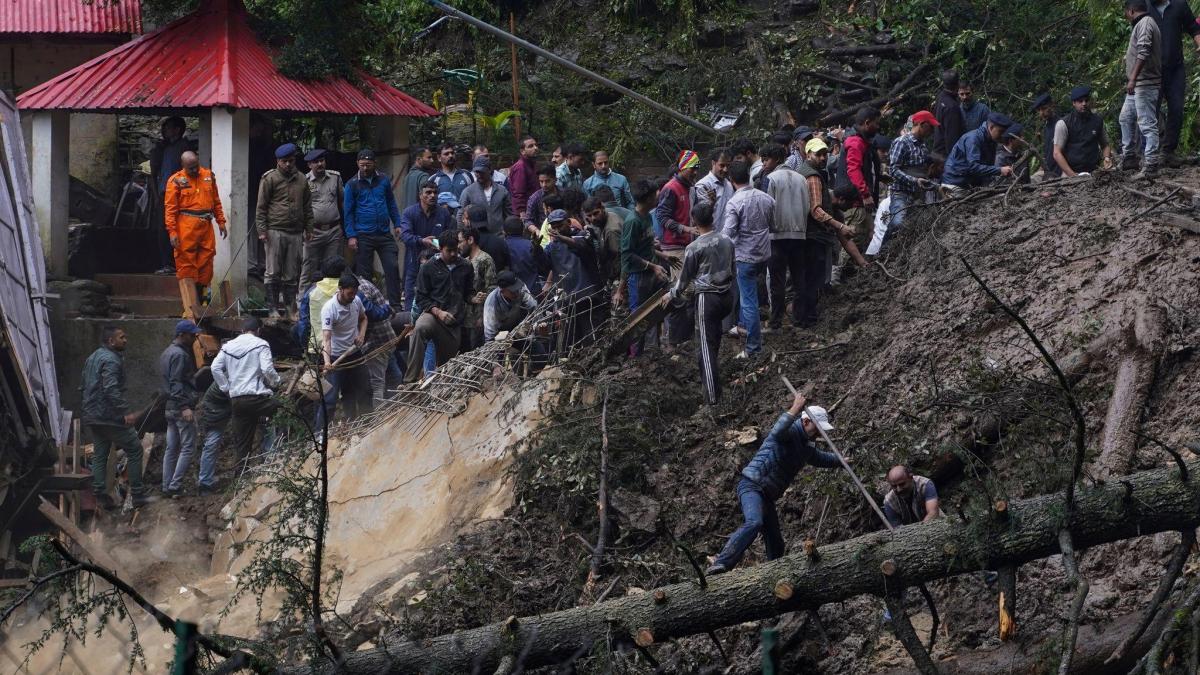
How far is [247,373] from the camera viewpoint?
14.2 meters

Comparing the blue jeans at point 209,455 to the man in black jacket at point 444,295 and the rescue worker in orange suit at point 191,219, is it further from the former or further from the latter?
the man in black jacket at point 444,295

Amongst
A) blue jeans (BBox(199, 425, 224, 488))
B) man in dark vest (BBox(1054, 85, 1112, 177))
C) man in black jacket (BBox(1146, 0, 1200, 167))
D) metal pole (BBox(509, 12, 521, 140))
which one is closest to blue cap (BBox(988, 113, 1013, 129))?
man in dark vest (BBox(1054, 85, 1112, 177))

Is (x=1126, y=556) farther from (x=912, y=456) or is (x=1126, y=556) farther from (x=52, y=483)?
(x=52, y=483)

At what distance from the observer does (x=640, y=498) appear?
36.1 ft

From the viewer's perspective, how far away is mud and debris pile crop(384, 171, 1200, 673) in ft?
29.7

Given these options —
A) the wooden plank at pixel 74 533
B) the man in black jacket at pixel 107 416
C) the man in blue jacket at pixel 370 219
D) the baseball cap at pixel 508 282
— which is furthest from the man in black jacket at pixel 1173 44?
the wooden plank at pixel 74 533

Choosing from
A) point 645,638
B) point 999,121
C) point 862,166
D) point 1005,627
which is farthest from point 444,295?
point 1005,627

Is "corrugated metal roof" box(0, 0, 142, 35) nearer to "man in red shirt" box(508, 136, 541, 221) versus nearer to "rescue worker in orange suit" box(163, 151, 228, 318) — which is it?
"rescue worker in orange suit" box(163, 151, 228, 318)

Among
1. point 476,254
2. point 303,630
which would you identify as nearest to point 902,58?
point 476,254

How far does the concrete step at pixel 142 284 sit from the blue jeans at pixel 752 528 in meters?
9.99

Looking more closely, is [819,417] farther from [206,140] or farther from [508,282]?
[206,140]

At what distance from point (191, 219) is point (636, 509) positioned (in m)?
7.06

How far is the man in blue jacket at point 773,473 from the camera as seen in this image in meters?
9.33

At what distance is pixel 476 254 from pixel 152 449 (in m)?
5.16
